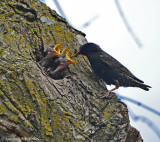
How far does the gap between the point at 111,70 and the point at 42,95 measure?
197cm

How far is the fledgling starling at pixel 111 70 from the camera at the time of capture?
4.56 metres

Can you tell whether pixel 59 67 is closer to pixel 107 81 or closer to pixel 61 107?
pixel 61 107

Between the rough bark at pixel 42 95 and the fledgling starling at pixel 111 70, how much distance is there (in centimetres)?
54

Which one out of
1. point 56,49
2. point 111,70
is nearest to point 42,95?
point 56,49

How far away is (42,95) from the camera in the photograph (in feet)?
10.1

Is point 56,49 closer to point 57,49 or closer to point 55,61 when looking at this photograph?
point 57,49

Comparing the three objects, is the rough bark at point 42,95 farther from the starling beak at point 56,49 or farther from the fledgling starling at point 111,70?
the fledgling starling at point 111,70

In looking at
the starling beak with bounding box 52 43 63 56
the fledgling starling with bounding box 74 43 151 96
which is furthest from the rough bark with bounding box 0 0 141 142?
the fledgling starling with bounding box 74 43 151 96

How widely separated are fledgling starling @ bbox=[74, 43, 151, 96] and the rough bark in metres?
0.54

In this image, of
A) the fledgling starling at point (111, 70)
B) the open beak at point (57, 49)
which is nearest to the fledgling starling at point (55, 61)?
the open beak at point (57, 49)

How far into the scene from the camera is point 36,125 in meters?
2.81

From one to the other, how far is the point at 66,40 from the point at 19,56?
3.39 feet

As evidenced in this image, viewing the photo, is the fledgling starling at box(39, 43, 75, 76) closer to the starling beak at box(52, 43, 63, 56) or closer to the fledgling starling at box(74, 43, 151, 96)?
the starling beak at box(52, 43, 63, 56)

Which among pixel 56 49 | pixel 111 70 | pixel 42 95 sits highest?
pixel 56 49
